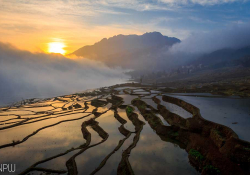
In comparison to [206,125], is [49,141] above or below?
below

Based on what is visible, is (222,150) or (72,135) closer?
(222,150)

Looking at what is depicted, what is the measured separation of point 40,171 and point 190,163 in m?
19.8

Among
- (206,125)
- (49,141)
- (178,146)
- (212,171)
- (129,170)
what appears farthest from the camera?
(49,141)

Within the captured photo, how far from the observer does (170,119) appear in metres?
37.8

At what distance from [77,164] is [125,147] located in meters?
8.00

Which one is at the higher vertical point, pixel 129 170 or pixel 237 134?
pixel 237 134

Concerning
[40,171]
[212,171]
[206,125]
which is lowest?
[40,171]

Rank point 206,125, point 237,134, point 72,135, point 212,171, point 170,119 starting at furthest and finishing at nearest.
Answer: point 170,119
point 72,135
point 206,125
point 237,134
point 212,171

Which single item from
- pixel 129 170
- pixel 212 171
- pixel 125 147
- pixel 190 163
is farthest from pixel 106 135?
pixel 212 171

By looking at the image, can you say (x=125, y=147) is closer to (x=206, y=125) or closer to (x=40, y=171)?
(x=40, y=171)

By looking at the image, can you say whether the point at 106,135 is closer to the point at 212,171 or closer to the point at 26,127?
the point at 212,171

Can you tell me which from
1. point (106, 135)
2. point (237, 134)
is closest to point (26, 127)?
point (106, 135)

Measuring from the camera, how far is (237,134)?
2312 cm

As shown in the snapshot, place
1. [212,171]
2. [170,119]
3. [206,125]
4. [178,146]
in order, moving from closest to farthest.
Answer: [212,171] < [178,146] < [206,125] < [170,119]
